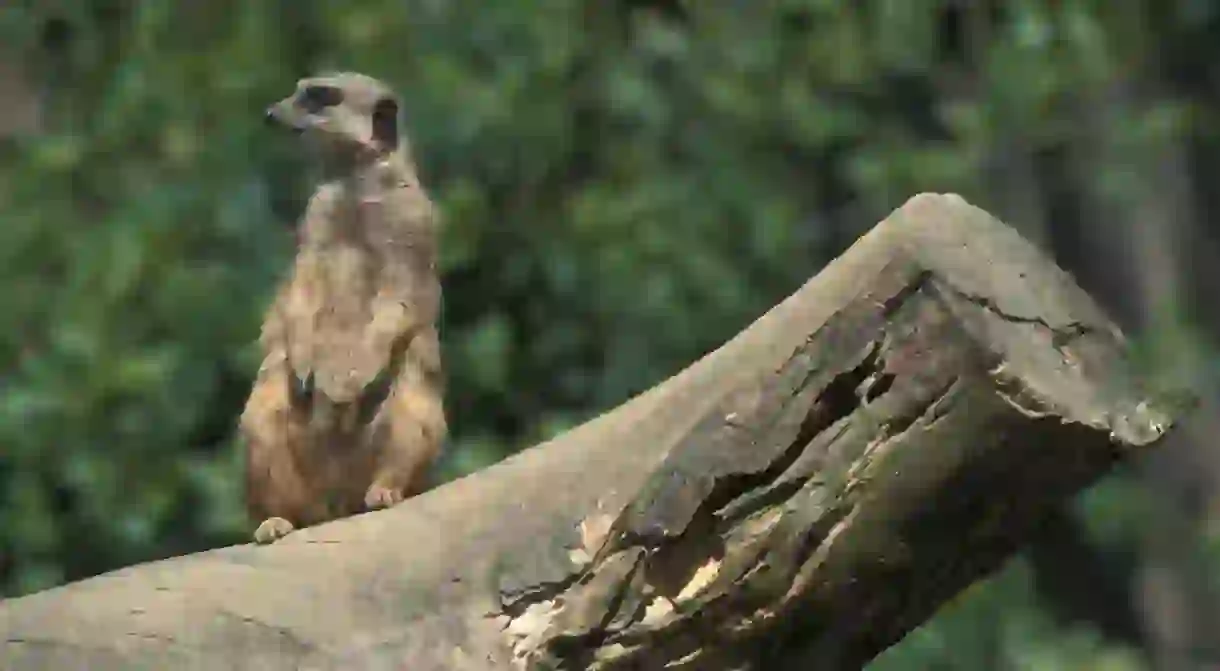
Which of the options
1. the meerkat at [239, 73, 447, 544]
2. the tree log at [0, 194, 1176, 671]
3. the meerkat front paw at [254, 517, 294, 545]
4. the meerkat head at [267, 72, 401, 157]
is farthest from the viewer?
the meerkat head at [267, 72, 401, 157]

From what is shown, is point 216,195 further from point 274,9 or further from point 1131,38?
point 1131,38

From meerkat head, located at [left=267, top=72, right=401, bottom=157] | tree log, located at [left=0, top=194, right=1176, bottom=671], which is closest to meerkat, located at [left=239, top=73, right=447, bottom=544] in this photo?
meerkat head, located at [left=267, top=72, right=401, bottom=157]

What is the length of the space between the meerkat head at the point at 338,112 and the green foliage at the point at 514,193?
28.9 inches

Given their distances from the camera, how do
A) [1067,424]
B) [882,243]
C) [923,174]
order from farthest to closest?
[923,174], [882,243], [1067,424]

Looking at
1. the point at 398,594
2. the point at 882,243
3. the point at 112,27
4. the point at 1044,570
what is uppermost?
the point at 882,243

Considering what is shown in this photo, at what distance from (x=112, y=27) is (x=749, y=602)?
7.62 ft

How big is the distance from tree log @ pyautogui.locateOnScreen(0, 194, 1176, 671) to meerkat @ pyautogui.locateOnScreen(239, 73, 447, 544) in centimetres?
37

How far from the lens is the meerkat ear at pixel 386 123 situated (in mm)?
1876

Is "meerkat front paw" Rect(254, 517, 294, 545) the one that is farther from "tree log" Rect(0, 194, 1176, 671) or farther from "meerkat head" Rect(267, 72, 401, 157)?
"meerkat head" Rect(267, 72, 401, 157)

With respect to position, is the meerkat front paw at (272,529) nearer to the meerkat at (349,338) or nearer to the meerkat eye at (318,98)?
the meerkat at (349,338)

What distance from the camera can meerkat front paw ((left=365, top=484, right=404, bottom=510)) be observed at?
5.40 feet

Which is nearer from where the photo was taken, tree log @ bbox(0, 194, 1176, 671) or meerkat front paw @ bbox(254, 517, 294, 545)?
tree log @ bbox(0, 194, 1176, 671)

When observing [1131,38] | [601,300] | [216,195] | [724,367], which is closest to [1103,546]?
[1131,38]

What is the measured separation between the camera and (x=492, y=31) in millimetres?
2871
